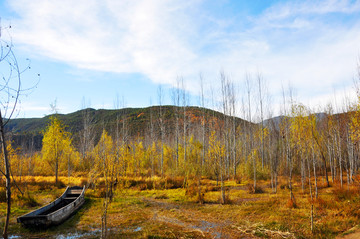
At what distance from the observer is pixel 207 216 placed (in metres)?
9.36

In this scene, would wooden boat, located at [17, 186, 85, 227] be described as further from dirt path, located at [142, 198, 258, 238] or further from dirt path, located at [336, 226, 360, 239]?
dirt path, located at [336, 226, 360, 239]

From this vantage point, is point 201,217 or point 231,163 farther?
point 231,163

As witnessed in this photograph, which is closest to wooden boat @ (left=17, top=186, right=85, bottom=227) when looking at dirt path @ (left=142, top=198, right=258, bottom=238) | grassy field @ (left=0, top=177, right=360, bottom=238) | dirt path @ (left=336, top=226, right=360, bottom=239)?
grassy field @ (left=0, top=177, right=360, bottom=238)

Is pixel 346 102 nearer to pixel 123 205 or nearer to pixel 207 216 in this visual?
pixel 207 216

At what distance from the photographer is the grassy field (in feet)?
23.8

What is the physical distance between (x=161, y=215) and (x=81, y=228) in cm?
332

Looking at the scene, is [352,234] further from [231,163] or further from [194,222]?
[231,163]

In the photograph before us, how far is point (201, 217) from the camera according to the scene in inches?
365

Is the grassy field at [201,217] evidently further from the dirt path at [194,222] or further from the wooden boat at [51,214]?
the wooden boat at [51,214]

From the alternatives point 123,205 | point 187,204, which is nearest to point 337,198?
point 187,204

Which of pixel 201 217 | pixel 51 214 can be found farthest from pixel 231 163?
pixel 51 214

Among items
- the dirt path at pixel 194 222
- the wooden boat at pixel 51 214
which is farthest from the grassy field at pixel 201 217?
the wooden boat at pixel 51 214

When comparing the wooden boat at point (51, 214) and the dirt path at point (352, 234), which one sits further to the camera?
the wooden boat at point (51, 214)

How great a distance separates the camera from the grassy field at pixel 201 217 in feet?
23.8
